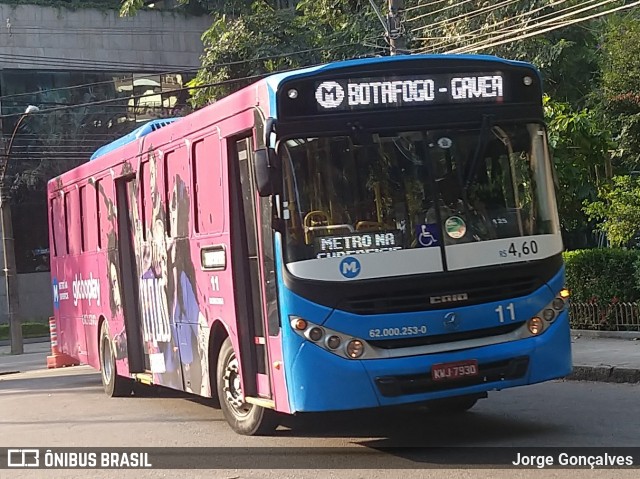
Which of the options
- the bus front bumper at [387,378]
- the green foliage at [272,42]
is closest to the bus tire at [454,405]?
the bus front bumper at [387,378]

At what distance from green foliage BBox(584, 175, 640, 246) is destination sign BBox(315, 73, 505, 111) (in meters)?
8.59

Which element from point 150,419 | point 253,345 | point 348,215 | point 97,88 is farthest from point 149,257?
point 97,88

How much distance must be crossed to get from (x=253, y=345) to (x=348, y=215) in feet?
5.96

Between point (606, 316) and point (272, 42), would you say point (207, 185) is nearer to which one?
point (606, 316)

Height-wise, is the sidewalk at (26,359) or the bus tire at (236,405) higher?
the bus tire at (236,405)

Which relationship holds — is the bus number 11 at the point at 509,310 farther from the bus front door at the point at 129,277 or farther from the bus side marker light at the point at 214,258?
the bus front door at the point at 129,277

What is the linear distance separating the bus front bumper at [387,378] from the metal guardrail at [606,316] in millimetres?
7818

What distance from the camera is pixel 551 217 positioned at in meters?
8.71

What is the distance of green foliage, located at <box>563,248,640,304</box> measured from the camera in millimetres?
15984

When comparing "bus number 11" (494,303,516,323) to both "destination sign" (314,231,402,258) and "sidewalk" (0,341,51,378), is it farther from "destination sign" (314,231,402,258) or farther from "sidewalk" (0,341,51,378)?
A: "sidewalk" (0,341,51,378)

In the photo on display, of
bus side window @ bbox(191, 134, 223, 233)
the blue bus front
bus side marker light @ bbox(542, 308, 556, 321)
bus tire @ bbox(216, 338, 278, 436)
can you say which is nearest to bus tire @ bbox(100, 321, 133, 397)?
bus tire @ bbox(216, 338, 278, 436)

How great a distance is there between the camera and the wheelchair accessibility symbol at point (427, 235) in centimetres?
827

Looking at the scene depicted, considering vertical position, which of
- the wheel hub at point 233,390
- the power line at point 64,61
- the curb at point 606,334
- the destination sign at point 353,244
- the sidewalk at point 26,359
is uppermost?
the power line at point 64,61

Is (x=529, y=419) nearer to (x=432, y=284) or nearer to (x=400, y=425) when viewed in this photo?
(x=400, y=425)
